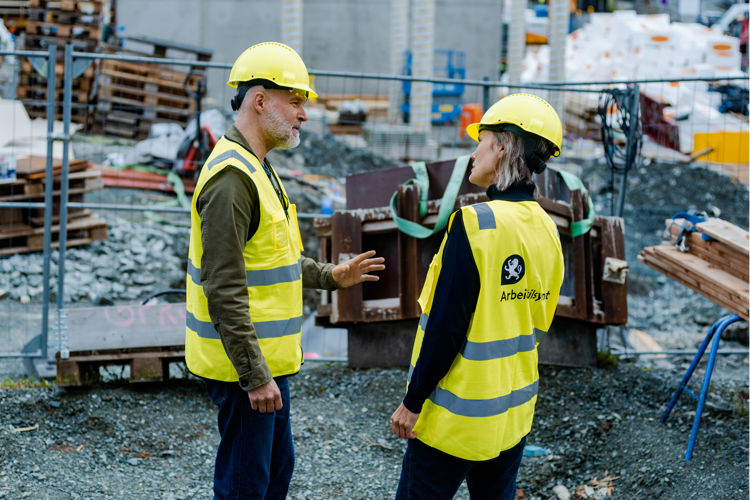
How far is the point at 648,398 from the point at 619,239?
1220mm

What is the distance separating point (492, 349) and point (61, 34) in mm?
14787

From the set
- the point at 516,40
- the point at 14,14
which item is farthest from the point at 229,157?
the point at 14,14

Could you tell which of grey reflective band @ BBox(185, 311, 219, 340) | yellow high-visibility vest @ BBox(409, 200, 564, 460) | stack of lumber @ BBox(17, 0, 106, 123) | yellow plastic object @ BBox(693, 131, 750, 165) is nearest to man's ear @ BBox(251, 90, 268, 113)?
grey reflective band @ BBox(185, 311, 219, 340)

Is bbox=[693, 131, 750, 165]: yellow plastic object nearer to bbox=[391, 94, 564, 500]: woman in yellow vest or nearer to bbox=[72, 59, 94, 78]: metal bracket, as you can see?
bbox=[72, 59, 94, 78]: metal bracket

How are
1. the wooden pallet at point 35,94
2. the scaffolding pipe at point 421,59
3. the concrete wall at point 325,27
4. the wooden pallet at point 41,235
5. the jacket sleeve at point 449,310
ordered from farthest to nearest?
the concrete wall at point 325,27
the scaffolding pipe at point 421,59
the wooden pallet at point 35,94
the wooden pallet at point 41,235
the jacket sleeve at point 449,310

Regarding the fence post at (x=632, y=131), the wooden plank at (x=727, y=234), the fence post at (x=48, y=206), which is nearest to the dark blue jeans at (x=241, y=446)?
the wooden plank at (x=727, y=234)

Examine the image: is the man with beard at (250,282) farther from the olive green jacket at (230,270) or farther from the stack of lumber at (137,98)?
the stack of lumber at (137,98)

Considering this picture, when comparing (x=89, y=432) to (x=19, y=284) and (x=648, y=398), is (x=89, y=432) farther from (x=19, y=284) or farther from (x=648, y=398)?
(x=19, y=284)

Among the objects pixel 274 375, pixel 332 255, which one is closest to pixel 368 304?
pixel 332 255

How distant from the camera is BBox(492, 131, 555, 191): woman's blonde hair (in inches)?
108

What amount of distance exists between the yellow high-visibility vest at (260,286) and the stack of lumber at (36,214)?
6.57 meters

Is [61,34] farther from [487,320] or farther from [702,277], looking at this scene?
[487,320]

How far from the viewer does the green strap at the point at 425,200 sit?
538 centimetres

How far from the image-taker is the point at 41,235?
9.27 meters
